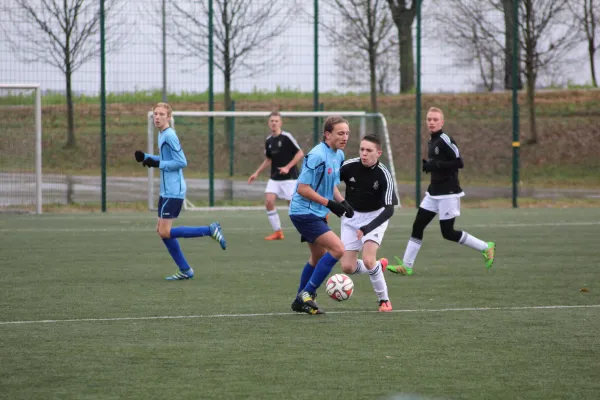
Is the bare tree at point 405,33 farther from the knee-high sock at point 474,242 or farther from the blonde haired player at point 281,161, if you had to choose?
the knee-high sock at point 474,242

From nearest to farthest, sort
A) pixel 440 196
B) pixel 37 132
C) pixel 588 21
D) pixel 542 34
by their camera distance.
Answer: pixel 440 196 → pixel 37 132 → pixel 542 34 → pixel 588 21

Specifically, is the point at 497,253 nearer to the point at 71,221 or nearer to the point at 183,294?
the point at 183,294

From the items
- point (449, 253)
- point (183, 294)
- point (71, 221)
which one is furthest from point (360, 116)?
point (183, 294)

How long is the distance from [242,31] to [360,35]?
278 centimetres

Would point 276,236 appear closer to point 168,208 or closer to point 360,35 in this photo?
point 168,208

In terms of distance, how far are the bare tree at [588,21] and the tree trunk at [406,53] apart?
268 inches

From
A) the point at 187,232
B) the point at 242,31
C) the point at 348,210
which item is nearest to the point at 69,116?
Result: the point at 242,31

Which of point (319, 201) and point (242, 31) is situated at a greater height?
point (242, 31)

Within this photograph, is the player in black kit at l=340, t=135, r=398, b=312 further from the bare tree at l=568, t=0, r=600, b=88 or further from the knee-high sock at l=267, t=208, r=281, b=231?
the bare tree at l=568, t=0, r=600, b=88

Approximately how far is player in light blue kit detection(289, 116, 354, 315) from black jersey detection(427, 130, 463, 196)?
2.87 metres

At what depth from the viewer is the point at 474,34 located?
2295 cm

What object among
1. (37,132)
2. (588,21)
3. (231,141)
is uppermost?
(588,21)

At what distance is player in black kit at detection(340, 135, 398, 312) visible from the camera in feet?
27.2

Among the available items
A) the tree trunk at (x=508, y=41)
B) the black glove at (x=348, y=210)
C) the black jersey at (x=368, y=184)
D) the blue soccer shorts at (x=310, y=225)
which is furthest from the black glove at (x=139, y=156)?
the tree trunk at (x=508, y=41)
